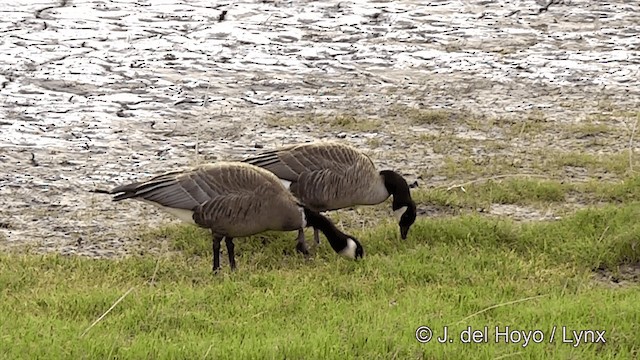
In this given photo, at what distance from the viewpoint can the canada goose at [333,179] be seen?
8.55 meters

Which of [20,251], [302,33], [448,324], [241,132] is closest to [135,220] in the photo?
[20,251]

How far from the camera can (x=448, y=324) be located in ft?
21.5

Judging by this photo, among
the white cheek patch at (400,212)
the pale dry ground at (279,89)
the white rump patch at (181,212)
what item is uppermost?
the white rump patch at (181,212)

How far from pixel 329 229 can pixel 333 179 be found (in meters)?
0.71

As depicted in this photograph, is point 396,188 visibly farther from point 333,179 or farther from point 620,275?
point 620,275

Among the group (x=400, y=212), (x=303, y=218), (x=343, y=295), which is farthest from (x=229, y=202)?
(x=400, y=212)

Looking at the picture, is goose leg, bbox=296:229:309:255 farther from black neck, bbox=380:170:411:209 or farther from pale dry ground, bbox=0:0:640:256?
pale dry ground, bbox=0:0:640:256

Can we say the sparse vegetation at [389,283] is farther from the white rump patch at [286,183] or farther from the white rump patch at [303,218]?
the white rump patch at [286,183]

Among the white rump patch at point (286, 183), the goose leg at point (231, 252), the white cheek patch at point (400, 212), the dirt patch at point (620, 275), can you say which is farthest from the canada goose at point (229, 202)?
the dirt patch at point (620, 275)

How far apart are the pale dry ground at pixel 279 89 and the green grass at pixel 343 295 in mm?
669

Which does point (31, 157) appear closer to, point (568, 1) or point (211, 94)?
point (211, 94)

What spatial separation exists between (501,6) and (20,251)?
10299 millimetres

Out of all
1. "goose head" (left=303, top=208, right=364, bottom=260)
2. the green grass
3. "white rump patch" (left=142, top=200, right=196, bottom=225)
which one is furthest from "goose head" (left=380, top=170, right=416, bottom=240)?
"white rump patch" (left=142, top=200, right=196, bottom=225)

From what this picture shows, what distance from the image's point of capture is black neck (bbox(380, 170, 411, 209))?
8.60m
